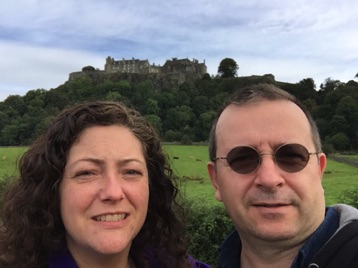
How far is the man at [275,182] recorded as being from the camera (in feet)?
7.24

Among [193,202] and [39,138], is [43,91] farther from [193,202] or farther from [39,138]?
[39,138]

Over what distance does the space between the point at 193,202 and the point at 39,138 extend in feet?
18.9

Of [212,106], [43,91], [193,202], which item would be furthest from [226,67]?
[193,202]

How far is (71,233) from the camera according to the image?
226 centimetres

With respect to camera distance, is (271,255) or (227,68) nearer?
(271,255)

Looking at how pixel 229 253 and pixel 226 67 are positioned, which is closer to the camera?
pixel 229 253

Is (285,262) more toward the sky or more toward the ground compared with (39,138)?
more toward the ground

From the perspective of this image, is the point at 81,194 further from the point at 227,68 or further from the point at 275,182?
the point at 227,68

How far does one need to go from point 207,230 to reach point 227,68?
74.3 m

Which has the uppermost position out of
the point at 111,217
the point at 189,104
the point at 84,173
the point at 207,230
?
the point at 189,104

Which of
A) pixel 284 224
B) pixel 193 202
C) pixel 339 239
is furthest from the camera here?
pixel 193 202

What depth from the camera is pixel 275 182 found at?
2.21 m

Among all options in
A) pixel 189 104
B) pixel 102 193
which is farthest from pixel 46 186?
pixel 189 104

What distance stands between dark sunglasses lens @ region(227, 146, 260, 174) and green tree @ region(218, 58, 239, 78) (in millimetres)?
78366
